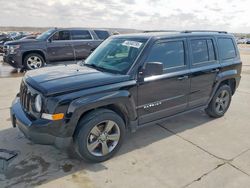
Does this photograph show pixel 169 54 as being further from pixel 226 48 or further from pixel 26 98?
pixel 26 98

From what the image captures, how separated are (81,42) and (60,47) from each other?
37.5 inches

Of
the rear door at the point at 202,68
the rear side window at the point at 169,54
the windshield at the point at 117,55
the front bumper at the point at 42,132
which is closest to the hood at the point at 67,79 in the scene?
the windshield at the point at 117,55

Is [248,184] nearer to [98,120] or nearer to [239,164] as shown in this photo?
[239,164]

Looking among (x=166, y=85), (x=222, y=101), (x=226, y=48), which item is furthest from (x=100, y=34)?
(x=166, y=85)

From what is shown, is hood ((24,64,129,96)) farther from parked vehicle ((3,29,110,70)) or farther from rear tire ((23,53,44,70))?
rear tire ((23,53,44,70))

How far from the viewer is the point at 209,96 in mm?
4945

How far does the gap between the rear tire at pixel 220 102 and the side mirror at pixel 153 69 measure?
78.9 inches

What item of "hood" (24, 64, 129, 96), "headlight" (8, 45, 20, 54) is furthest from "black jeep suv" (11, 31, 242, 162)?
"headlight" (8, 45, 20, 54)

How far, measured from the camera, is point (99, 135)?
137 inches

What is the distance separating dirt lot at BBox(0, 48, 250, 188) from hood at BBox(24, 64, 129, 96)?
1042mm

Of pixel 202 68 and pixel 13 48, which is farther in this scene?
pixel 13 48

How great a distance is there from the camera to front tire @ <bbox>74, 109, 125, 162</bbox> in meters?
3.25

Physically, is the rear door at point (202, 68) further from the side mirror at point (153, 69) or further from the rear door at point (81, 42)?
the rear door at point (81, 42)

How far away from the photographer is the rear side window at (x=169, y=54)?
12.8ft
